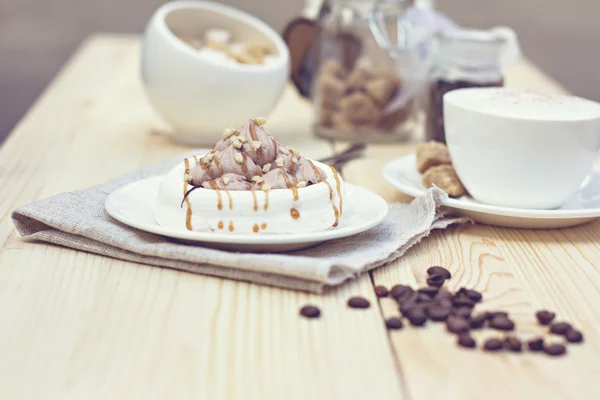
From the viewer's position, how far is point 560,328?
837mm

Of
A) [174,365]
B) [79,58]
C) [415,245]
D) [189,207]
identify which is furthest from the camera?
[79,58]

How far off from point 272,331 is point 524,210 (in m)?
0.47

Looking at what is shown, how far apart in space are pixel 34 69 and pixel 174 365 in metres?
3.97

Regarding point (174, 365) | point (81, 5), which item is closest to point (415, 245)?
point (174, 365)

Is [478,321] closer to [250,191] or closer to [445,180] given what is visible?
[250,191]

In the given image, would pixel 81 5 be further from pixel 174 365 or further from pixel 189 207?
pixel 174 365

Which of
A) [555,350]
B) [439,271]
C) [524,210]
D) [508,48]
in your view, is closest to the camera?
[555,350]

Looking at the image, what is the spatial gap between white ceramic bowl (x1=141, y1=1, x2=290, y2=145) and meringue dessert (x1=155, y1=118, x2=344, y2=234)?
2.00 feet

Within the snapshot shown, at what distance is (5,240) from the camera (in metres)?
1.09

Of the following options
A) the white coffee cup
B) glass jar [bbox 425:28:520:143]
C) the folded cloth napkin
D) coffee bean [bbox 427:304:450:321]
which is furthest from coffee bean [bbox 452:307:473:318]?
glass jar [bbox 425:28:520:143]

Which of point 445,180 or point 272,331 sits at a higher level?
point 272,331

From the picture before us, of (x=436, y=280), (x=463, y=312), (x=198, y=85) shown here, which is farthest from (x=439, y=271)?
(x=198, y=85)

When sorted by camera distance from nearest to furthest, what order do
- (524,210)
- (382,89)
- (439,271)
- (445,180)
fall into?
(439,271) < (524,210) < (445,180) < (382,89)

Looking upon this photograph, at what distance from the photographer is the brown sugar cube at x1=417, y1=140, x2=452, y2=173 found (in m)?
1.34
